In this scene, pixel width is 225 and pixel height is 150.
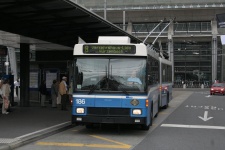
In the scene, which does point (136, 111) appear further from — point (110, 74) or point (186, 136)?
point (186, 136)

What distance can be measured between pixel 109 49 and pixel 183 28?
169ft

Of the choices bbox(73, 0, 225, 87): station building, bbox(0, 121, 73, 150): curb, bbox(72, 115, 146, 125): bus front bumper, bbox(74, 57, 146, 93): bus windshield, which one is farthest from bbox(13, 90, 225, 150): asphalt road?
bbox(73, 0, 225, 87): station building

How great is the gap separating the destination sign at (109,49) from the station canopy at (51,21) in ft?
6.40

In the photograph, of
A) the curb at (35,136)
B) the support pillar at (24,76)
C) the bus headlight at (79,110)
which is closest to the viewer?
the curb at (35,136)

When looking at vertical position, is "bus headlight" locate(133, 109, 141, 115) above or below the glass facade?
below

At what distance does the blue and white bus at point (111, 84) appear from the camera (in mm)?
11172

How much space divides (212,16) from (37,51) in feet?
121

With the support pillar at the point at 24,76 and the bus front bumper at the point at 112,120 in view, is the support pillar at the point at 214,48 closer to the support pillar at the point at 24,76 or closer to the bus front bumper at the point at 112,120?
the support pillar at the point at 24,76

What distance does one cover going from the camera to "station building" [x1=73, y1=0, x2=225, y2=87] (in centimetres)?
5291

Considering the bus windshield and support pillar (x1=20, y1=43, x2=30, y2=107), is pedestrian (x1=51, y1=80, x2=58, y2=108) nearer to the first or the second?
support pillar (x1=20, y1=43, x2=30, y2=107)

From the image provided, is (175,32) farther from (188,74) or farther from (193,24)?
(188,74)

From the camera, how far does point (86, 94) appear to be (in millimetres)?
11312

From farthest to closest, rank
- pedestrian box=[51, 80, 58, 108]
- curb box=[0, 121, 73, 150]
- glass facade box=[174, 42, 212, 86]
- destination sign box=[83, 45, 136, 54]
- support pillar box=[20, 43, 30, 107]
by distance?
glass facade box=[174, 42, 212, 86] → support pillar box=[20, 43, 30, 107] → pedestrian box=[51, 80, 58, 108] → destination sign box=[83, 45, 136, 54] → curb box=[0, 121, 73, 150]

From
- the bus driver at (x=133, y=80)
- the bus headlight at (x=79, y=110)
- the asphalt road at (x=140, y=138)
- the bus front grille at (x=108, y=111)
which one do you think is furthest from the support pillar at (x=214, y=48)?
the bus headlight at (x=79, y=110)
